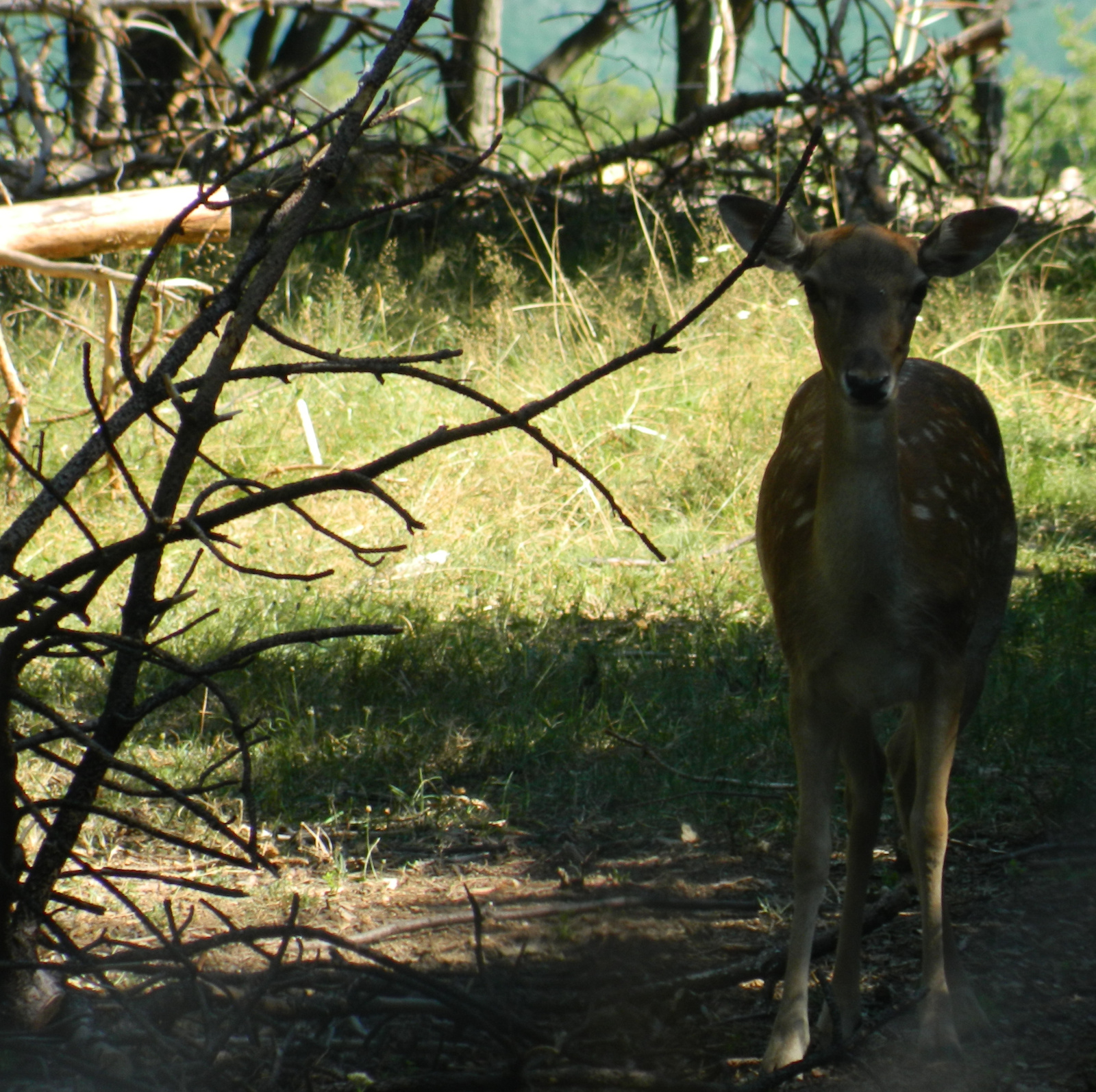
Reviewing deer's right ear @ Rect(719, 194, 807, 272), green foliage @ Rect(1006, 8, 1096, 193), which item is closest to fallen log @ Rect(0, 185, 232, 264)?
deer's right ear @ Rect(719, 194, 807, 272)

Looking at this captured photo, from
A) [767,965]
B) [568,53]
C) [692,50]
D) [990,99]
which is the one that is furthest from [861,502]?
[568,53]

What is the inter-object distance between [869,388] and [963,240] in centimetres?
75

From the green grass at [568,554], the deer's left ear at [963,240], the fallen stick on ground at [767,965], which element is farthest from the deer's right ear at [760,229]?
the fallen stick on ground at [767,965]

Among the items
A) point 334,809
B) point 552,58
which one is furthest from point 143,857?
point 552,58

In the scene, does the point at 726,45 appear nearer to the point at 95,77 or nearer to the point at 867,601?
the point at 95,77

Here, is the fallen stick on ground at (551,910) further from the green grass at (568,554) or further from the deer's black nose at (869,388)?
the deer's black nose at (869,388)

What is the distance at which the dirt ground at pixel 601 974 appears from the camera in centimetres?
222

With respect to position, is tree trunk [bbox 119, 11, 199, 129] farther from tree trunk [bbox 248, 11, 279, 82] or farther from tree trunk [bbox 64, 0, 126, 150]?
tree trunk [bbox 248, 11, 279, 82]

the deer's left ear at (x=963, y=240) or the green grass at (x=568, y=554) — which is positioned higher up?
the deer's left ear at (x=963, y=240)

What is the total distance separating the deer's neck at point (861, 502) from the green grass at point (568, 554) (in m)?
1.15

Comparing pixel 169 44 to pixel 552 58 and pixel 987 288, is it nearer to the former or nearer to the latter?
pixel 552 58

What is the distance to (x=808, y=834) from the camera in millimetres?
3082

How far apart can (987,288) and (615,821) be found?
18.1 feet

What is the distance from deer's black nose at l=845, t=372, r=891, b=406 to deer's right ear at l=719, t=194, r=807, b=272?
0.38 meters
